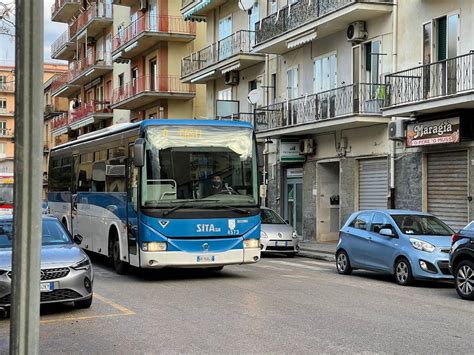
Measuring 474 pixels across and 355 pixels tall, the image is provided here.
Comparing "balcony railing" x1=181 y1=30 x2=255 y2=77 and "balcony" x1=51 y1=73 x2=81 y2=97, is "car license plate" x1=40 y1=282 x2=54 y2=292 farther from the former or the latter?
"balcony" x1=51 y1=73 x2=81 y2=97

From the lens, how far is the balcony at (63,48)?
192 ft

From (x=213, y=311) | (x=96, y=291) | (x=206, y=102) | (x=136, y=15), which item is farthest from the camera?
(x=136, y=15)

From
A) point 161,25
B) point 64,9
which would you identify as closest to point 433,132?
point 161,25

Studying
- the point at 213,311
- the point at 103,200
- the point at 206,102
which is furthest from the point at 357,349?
the point at 206,102

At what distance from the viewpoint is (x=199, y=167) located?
1370cm

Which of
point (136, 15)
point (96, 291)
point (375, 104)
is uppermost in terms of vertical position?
point (136, 15)

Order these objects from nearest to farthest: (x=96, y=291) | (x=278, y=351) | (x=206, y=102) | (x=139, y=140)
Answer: (x=278, y=351), (x=96, y=291), (x=139, y=140), (x=206, y=102)

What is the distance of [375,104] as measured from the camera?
75.2 feet

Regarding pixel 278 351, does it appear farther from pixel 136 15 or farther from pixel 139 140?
pixel 136 15

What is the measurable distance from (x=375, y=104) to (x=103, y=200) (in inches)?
413

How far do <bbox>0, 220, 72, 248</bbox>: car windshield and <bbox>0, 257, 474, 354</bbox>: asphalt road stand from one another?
1035 millimetres

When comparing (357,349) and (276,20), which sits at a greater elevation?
(276,20)

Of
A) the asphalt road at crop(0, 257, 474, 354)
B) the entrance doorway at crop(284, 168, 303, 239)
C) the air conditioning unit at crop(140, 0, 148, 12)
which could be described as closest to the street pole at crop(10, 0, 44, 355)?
the asphalt road at crop(0, 257, 474, 354)

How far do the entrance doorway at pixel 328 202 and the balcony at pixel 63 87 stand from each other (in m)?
34.4
